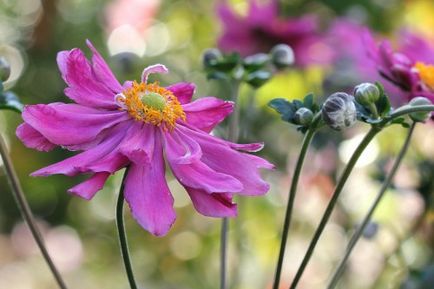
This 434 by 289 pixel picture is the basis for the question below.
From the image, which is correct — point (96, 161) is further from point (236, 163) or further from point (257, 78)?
point (257, 78)

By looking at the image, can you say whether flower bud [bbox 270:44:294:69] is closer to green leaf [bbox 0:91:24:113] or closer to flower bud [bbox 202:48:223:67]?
flower bud [bbox 202:48:223:67]

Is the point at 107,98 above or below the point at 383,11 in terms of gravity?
above

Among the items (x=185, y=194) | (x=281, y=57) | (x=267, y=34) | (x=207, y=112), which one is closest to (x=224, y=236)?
(x=207, y=112)

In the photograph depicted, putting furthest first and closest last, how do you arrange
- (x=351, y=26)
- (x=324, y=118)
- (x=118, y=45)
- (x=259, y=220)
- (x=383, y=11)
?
(x=383, y=11)
(x=118, y=45)
(x=259, y=220)
(x=351, y=26)
(x=324, y=118)

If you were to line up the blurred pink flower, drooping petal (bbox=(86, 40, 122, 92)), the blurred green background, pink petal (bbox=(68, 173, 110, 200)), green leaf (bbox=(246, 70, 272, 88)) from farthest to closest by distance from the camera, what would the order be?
1. the blurred pink flower
2. the blurred green background
3. green leaf (bbox=(246, 70, 272, 88))
4. drooping petal (bbox=(86, 40, 122, 92))
5. pink petal (bbox=(68, 173, 110, 200))

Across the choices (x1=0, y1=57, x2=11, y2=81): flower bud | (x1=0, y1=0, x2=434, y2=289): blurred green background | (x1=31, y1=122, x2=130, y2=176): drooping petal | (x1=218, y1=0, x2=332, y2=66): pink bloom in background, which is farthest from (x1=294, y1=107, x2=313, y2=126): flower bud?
(x1=218, y1=0, x2=332, y2=66): pink bloom in background

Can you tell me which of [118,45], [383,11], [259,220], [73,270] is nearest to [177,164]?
[259,220]

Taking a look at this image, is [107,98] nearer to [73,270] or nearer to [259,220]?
[259,220]
